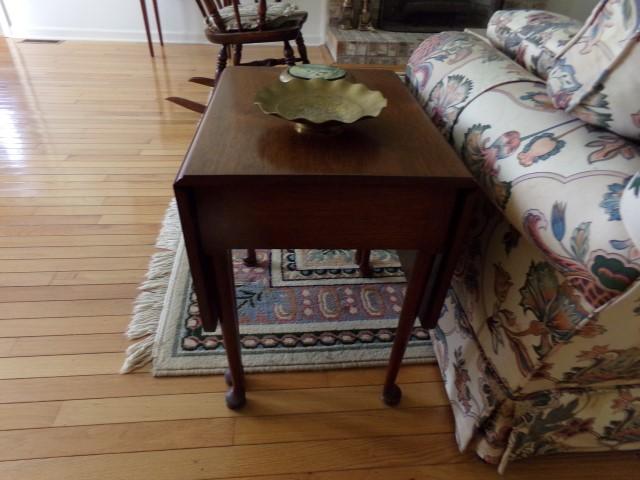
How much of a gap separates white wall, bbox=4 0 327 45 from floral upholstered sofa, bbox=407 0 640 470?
3.04 m

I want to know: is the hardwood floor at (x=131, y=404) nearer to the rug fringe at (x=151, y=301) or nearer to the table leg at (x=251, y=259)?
the rug fringe at (x=151, y=301)

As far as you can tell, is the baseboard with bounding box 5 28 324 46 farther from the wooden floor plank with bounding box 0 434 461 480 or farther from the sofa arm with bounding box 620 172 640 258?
the sofa arm with bounding box 620 172 640 258

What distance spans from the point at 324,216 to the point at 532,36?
662mm

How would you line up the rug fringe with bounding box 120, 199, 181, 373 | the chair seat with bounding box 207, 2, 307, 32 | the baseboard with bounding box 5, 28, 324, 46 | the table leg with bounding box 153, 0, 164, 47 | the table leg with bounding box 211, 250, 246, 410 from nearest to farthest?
the table leg with bounding box 211, 250, 246, 410, the rug fringe with bounding box 120, 199, 181, 373, the chair seat with bounding box 207, 2, 307, 32, the table leg with bounding box 153, 0, 164, 47, the baseboard with bounding box 5, 28, 324, 46

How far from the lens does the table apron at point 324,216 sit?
0.62 metres

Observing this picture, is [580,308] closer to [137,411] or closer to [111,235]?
[137,411]

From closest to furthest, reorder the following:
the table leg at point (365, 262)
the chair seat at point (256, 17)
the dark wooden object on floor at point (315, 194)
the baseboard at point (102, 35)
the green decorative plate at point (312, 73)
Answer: the dark wooden object on floor at point (315, 194)
the green decorative plate at point (312, 73)
the table leg at point (365, 262)
the chair seat at point (256, 17)
the baseboard at point (102, 35)

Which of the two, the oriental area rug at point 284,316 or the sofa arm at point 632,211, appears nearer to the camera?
the sofa arm at point 632,211

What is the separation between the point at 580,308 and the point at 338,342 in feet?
2.15

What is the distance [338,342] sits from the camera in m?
1.11

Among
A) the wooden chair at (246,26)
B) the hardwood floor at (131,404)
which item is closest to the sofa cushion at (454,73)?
the hardwood floor at (131,404)

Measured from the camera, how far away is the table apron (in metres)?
0.62

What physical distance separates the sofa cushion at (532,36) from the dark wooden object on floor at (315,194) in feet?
0.99

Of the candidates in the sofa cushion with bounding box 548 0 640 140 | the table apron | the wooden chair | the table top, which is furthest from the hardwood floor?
the wooden chair
